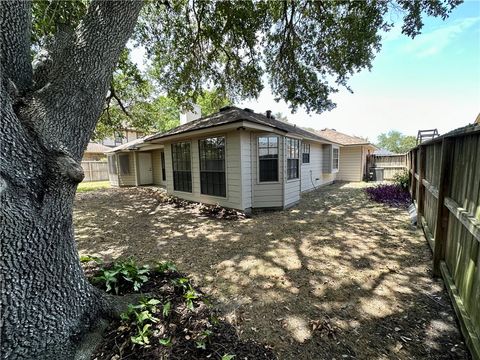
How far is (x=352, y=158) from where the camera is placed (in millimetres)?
16453

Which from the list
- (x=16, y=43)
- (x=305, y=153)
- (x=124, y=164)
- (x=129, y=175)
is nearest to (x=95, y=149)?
(x=124, y=164)

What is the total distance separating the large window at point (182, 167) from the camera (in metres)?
9.08

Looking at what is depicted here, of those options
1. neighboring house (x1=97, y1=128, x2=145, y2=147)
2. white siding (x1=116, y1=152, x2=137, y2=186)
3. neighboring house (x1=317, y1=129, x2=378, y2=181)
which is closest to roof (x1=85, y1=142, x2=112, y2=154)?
neighboring house (x1=97, y1=128, x2=145, y2=147)

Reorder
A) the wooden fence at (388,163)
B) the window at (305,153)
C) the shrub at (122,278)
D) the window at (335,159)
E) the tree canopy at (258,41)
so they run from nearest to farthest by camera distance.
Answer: the shrub at (122,278) → the tree canopy at (258,41) → the window at (305,153) → the window at (335,159) → the wooden fence at (388,163)

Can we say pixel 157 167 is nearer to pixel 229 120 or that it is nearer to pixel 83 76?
pixel 229 120

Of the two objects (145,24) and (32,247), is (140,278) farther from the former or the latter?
(145,24)

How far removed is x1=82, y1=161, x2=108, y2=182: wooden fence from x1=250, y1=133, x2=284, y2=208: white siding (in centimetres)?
1901

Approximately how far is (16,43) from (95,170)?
75.1 ft

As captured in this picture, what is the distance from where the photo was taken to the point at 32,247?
1549 mm

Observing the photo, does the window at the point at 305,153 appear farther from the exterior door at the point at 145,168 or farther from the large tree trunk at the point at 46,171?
the exterior door at the point at 145,168

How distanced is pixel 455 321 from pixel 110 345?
3.45 metres

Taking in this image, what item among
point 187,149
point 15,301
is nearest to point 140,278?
point 15,301

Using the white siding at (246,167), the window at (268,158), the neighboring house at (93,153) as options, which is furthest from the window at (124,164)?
the window at (268,158)

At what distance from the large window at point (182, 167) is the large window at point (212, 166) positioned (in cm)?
91
